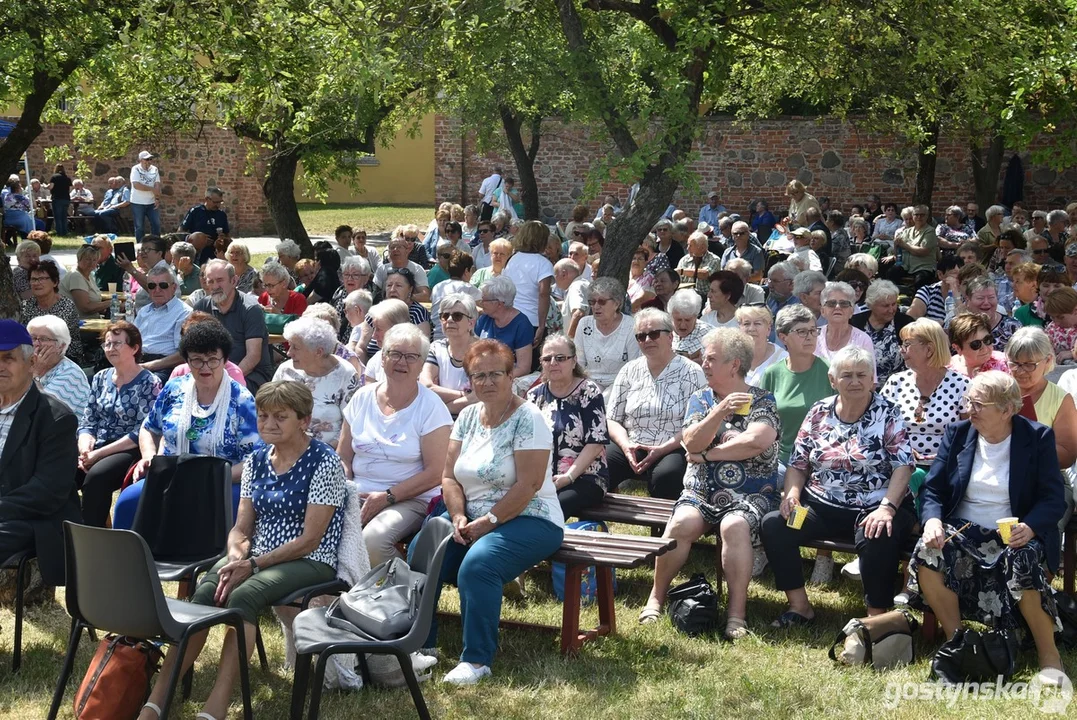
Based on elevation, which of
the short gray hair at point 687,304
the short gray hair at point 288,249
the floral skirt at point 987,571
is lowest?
the floral skirt at point 987,571

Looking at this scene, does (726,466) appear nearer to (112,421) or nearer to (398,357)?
(398,357)

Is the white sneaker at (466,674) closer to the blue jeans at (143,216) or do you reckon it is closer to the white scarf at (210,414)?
the white scarf at (210,414)

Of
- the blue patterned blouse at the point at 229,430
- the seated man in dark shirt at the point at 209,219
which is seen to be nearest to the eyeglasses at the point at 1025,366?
the blue patterned blouse at the point at 229,430

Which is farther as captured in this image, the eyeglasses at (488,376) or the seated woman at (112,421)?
the seated woman at (112,421)

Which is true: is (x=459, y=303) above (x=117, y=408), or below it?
above

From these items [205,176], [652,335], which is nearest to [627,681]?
[652,335]

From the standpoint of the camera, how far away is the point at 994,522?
4.98 meters

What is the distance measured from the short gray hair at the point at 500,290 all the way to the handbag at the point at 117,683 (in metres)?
3.84

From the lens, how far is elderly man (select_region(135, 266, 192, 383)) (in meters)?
8.08

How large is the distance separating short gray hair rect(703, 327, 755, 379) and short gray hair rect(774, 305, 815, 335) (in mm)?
636

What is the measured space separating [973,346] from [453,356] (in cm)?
293

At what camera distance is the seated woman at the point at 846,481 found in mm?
5375

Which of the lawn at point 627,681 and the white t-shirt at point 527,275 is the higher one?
the white t-shirt at point 527,275

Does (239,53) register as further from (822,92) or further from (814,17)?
(822,92)
